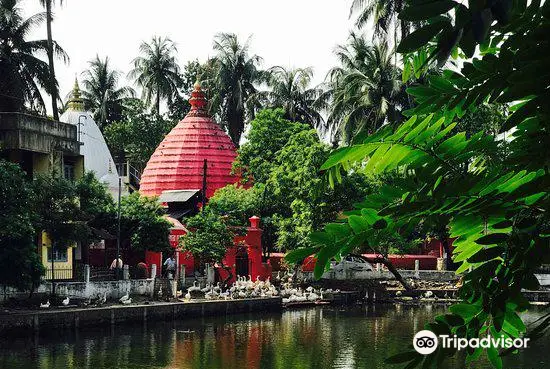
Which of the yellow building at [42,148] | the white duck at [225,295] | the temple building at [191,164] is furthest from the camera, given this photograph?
the temple building at [191,164]

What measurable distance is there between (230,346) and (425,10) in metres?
21.9

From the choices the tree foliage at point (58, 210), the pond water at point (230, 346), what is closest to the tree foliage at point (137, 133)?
the pond water at point (230, 346)

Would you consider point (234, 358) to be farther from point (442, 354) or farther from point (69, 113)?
point (69, 113)

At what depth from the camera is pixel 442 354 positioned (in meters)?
2.15

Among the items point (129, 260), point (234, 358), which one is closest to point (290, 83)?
point (129, 260)

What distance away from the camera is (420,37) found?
1807 mm

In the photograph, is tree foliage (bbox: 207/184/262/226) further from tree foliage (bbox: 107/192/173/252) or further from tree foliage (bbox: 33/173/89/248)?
tree foliage (bbox: 33/173/89/248)

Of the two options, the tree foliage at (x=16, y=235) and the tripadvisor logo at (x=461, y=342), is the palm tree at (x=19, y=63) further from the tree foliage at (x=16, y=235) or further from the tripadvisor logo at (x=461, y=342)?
the tripadvisor logo at (x=461, y=342)

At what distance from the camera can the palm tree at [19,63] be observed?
31609 mm

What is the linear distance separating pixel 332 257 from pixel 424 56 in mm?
740

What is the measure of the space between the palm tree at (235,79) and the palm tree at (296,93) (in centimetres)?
124

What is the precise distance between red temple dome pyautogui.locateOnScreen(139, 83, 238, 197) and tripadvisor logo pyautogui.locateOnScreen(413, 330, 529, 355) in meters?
43.5

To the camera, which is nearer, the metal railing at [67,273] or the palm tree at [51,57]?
the metal railing at [67,273]

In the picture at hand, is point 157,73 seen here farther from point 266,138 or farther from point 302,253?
point 302,253
